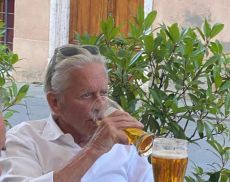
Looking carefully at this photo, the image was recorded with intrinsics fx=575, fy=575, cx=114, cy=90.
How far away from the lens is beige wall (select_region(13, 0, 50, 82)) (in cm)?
1237

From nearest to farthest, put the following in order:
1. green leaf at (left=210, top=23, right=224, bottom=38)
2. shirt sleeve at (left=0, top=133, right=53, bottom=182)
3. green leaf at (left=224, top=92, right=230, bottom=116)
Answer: shirt sleeve at (left=0, top=133, right=53, bottom=182)
green leaf at (left=224, top=92, right=230, bottom=116)
green leaf at (left=210, top=23, right=224, bottom=38)

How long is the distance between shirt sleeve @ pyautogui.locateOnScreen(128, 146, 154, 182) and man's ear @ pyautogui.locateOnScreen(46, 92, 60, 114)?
0.32 meters

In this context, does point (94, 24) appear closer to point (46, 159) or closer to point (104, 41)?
point (104, 41)

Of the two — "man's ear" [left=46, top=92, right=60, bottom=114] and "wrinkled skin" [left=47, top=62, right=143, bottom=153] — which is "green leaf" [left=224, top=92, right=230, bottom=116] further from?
"man's ear" [left=46, top=92, right=60, bottom=114]

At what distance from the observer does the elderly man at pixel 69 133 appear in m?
1.98

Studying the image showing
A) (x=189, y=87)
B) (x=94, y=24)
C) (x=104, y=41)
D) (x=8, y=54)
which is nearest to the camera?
(x=189, y=87)

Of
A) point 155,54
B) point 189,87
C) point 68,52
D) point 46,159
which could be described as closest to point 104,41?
point 155,54

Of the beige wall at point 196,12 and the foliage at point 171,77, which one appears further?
the beige wall at point 196,12

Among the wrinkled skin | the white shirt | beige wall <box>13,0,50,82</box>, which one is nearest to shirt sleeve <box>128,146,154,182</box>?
the white shirt

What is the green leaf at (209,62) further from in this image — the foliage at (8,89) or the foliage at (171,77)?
the foliage at (8,89)

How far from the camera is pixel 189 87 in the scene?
2.57 meters

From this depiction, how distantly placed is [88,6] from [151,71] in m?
9.53

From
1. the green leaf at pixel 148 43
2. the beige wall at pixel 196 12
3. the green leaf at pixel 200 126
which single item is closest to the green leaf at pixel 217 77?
the green leaf at pixel 200 126

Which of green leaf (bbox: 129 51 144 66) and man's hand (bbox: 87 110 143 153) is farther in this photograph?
green leaf (bbox: 129 51 144 66)
